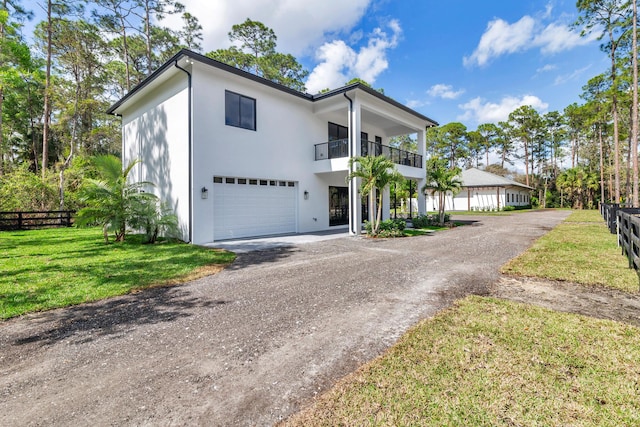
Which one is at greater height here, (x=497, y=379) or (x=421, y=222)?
(x=421, y=222)

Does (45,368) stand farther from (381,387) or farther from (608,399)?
(608,399)

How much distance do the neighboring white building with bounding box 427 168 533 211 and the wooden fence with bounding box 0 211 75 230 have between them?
106 ft

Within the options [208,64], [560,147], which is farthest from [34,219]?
[560,147]

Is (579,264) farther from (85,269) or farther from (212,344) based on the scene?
(85,269)

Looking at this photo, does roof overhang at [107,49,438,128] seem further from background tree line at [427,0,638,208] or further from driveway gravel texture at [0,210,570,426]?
background tree line at [427,0,638,208]

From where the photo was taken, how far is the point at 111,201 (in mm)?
9258

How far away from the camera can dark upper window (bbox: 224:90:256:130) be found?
432 inches

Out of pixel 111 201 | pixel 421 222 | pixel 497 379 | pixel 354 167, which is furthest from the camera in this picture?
pixel 421 222

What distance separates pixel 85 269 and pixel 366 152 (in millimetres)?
11934

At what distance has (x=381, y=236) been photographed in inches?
460

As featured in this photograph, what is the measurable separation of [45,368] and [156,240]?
8.28 meters

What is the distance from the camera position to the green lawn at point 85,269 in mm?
4574

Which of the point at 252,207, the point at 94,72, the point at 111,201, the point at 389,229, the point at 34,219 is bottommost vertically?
the point at 389,229

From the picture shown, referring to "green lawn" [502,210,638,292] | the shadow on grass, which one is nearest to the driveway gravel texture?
the shadow on grass
